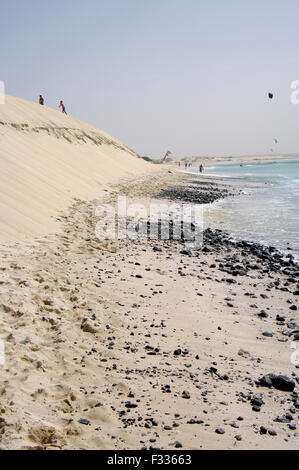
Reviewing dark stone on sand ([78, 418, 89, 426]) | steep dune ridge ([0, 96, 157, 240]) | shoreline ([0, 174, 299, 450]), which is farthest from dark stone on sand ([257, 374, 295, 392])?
steep dune ridge ([0, 96, 157, 240])

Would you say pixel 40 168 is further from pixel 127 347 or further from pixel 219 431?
pixel 219 431

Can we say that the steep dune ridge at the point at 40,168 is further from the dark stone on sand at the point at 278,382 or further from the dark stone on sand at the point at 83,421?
the dark stone on sand at the point at 278,382

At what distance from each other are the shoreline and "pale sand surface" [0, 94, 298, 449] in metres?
0.01

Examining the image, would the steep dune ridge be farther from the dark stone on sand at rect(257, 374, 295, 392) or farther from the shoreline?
the dark stone on sand at rect(257, 374, 295, 392)

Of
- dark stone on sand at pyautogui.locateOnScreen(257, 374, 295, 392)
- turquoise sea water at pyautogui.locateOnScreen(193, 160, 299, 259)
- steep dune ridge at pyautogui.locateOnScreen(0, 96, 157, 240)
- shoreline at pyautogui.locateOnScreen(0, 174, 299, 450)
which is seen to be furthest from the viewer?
turquoise sea water at pyautogui.locateOnScreen(193, 160, 299, 259)

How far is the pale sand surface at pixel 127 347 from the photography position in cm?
286

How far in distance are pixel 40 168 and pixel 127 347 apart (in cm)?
1118

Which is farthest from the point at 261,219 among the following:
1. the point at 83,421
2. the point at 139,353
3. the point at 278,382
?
the point at 83,421

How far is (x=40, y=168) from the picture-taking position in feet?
A: 45.4

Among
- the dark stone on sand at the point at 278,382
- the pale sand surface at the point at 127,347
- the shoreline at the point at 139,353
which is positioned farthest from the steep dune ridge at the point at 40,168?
the dark stone on sand at the point at 278,382

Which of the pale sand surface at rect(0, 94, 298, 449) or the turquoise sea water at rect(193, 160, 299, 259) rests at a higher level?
the turquoise sea water at rect(193, 160, 299, 259)

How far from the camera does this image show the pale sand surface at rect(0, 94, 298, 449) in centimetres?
286

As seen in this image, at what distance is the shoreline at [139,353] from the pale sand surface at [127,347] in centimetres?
1
